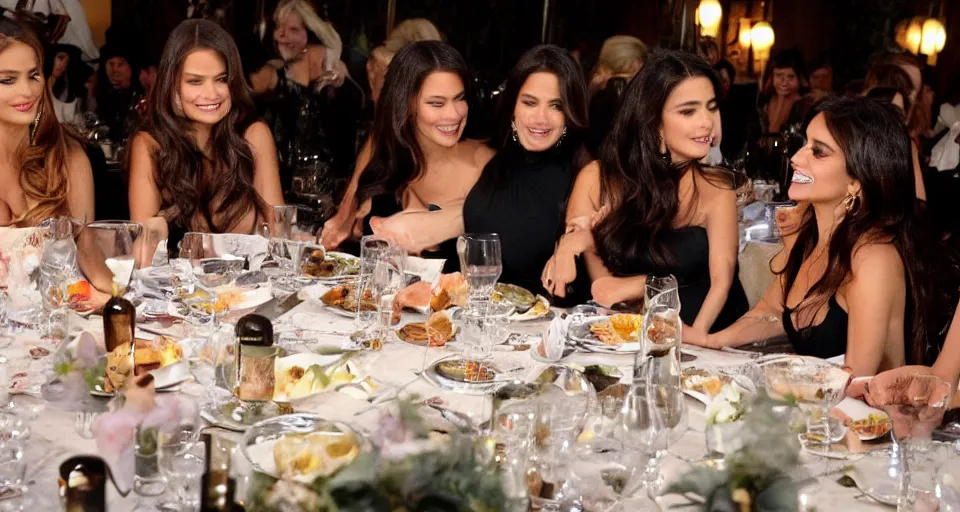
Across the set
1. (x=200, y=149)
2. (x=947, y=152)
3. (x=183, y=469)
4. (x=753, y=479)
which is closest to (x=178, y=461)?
(x=183, y=469)

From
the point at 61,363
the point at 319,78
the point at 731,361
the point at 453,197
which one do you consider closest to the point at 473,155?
the point at 453,197

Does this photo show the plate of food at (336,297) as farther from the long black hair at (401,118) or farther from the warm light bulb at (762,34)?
the warm light bulb at (762,34)

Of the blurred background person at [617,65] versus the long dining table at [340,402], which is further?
the blurred background person at [617,65]

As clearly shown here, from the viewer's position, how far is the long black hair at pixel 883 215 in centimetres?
267

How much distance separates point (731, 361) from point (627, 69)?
4260 mm

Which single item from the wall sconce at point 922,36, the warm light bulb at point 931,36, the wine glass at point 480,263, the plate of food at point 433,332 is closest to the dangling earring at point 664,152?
the wine glass at point 480,263

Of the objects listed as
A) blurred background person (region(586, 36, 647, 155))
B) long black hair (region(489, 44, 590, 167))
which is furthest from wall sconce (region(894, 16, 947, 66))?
long black hair (region(489, 44, 590, 167))

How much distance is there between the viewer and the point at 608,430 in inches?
68.1

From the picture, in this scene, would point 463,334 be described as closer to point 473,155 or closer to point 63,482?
point 63,482

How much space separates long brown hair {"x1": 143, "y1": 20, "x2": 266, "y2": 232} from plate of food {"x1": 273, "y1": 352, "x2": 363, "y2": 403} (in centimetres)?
184

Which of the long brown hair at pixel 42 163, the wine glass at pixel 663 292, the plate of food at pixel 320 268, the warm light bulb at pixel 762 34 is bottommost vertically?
the plate of food at pixel 320 268

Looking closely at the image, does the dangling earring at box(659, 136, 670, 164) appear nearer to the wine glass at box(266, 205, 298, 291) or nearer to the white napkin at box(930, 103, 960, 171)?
the wine glass at box(266, 205, 298, 291)

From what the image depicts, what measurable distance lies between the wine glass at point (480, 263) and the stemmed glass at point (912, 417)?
0.94 meters

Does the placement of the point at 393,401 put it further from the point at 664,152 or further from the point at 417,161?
the point at 417,161
